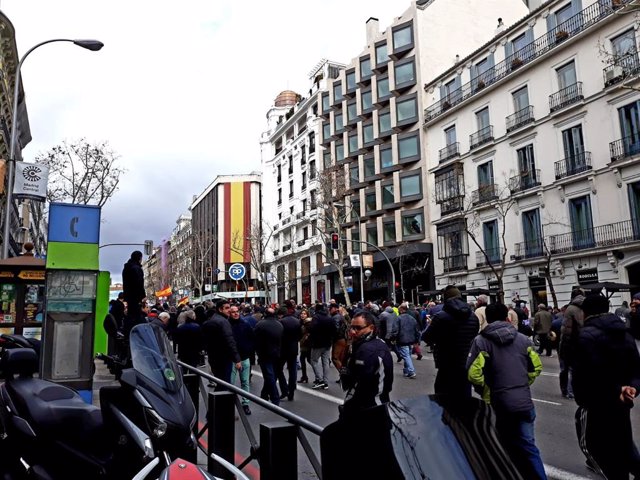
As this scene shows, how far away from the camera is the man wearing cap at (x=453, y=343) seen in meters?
6.46

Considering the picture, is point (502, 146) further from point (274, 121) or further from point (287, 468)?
point (274, 121)

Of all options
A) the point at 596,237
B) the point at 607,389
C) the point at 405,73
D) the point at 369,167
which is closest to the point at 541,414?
the point at 607,389

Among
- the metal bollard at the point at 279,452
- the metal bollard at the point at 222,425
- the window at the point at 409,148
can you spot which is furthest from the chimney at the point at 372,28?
the metal bollard at the point at 279,452

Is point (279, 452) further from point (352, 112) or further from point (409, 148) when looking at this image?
point (352, 112)

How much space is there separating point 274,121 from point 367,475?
7089 centimetres

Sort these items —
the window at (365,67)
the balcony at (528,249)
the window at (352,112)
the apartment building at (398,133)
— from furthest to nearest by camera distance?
the window at (352,112) < the window at (365,67) < the apartment building at (398,133) < the balcony at (528,249)

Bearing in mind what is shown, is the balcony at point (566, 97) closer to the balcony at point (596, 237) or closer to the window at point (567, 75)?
the window at point (567, 75)

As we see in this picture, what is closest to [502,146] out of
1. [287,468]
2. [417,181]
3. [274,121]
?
[417,181]

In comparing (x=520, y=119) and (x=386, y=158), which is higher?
(x=386, y=158)

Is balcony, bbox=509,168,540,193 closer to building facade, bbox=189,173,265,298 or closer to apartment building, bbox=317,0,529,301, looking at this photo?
apartment building, bbox=317,0,529,301

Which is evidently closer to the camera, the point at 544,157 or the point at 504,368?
the point at 504,368

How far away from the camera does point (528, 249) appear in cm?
3019

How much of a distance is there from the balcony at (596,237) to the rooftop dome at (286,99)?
48960 millimetres

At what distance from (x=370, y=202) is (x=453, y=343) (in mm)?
38013
